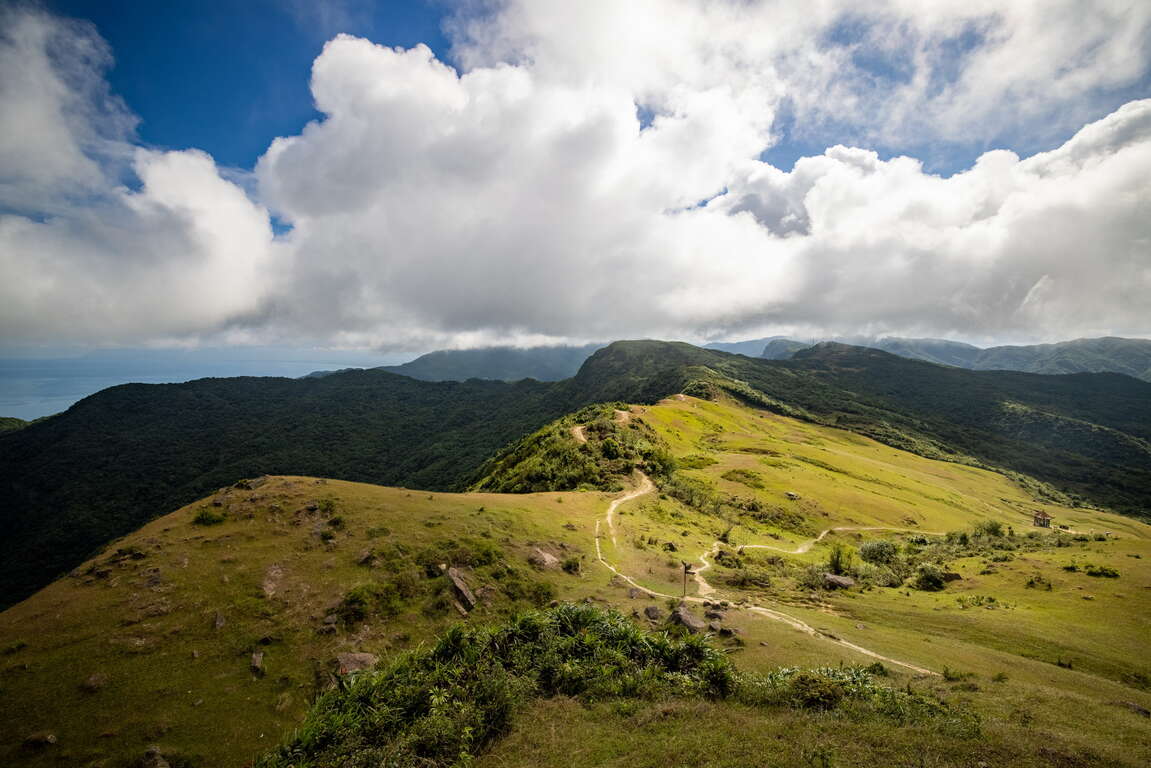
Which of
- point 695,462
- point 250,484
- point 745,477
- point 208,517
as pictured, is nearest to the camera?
point 208,517

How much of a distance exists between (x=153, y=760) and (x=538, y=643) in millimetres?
14107

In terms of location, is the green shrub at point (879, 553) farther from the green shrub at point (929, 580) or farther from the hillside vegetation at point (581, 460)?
the hillside vegetation at point (581, 460)

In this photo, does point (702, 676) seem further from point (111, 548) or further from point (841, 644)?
point (111, 548)

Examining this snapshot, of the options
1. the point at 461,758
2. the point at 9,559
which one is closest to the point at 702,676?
the point at 461,758

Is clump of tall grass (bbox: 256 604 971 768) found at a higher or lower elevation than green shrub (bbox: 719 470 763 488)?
higher

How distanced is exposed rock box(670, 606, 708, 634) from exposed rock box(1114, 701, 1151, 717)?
643 inches

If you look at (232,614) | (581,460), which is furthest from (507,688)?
(581,460)

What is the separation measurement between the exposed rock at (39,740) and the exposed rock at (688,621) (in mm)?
25851

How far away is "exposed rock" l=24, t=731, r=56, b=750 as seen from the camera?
14.7 meters

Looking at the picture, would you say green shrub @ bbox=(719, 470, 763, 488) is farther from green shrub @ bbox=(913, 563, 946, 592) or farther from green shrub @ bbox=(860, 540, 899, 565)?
green shrub @ bbox=(913, 563, 946, 592)

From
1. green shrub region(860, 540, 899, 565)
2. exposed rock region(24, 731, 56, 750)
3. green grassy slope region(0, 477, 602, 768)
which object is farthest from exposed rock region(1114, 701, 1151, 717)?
exposed rock region(24, 731, 56, 750)

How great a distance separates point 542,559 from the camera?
112ft

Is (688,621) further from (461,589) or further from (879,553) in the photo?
(879,553)

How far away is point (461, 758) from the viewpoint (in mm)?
13859
